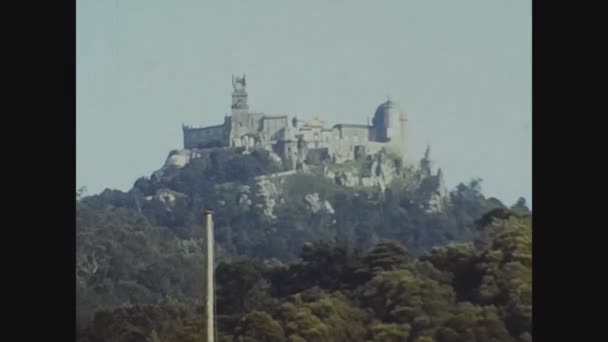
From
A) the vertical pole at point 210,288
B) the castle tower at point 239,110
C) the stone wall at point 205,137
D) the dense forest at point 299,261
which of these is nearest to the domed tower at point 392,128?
the dense forest at point 299,261

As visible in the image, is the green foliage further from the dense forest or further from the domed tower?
the domed tower

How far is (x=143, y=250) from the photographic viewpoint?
6.73 m

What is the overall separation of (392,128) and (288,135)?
22.5 inches

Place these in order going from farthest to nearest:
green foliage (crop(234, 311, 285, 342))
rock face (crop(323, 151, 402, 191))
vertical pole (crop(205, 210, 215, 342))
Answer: rock face (crop(323, 151, 402, 191)) < green foliage (crop(234, 311, 285, 342)) < vertical pole (crop(205, 210, 215, 342))

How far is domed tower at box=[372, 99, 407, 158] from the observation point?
6426mm

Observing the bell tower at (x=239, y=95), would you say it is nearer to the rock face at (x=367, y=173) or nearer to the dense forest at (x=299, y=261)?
the dense forest at (x=299, y=261)

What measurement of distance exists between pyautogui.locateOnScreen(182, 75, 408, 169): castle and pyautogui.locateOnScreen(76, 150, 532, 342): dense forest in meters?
0.09

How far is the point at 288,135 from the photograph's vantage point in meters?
6.57

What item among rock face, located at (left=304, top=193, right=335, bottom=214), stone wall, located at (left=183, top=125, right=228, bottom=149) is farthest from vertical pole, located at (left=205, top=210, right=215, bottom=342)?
rock face, located at (left=304, top=193, right=335, bottom=214)

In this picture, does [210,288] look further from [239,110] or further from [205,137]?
[239,110]

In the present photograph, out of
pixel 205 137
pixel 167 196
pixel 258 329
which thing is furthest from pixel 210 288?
pixel 205 137

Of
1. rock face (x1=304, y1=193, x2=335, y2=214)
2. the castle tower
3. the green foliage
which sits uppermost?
the castle tower
